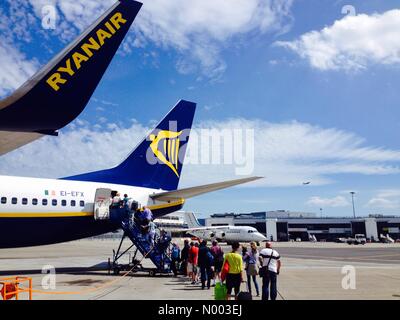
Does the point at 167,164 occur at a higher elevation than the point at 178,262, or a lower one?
higher

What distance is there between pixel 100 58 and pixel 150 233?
13.2 metres

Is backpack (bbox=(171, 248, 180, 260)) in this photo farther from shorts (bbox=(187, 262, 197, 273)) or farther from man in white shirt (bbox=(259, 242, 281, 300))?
man in white shirt (bbox=(259, 242, 281, 300))

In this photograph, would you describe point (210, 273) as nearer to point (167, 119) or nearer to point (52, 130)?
point (52, 130)

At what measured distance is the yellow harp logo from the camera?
2306 centimetres

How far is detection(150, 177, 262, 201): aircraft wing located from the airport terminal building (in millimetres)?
96925

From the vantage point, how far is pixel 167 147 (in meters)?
23.5

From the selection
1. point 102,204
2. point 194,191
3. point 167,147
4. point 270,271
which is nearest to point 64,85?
point 270,271

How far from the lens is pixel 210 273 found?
13.8 m

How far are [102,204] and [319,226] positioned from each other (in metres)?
129

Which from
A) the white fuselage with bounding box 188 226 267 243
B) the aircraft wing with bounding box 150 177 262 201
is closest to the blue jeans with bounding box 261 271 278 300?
the aircraft wing with bounding box 150 177 262 201

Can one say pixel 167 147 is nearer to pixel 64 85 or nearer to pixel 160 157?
pixel 160 157

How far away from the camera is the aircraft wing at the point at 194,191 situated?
58.6ft
